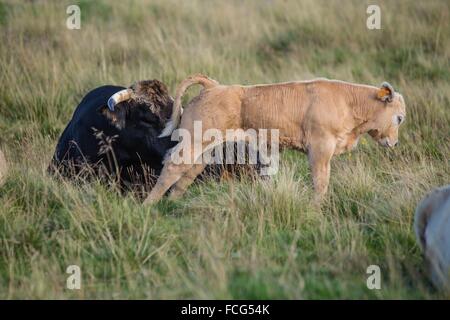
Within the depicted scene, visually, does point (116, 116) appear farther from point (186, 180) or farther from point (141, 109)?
point (186, 180)

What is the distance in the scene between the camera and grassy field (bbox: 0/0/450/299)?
562 centimetres

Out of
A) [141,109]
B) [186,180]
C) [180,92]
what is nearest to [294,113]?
[180,92]

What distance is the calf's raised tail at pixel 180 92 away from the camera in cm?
720

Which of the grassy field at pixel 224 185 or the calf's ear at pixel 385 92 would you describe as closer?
the grassy field at pixel 224 185

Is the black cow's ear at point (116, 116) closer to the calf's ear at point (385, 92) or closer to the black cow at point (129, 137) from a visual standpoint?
the black cow at point (129, 137)

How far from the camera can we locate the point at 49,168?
8.16m

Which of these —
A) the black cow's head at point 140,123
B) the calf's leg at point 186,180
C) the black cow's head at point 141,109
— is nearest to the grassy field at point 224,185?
the calf's leg at point 186,180

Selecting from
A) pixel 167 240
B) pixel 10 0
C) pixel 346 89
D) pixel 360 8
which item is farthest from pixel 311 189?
pixel 10 0

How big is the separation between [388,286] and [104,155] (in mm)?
3299

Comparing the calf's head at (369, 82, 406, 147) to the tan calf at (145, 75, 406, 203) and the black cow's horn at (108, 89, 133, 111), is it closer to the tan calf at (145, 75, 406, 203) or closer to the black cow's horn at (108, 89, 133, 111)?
the tan calf at (145, 75, 406, 203)

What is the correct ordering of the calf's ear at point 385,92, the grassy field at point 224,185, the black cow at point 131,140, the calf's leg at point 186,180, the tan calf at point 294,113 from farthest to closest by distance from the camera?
the black cow at point 131,140 → the calf's leg at point 186,180 → the calf's ear at point 385,92 → the tan calf at point 294,113 → the grassy field at point 224,185

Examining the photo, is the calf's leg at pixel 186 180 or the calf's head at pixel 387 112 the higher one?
the calf's head at pixel 387 112

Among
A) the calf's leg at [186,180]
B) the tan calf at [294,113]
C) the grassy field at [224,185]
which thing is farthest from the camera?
the calf's leg at [186,180]
